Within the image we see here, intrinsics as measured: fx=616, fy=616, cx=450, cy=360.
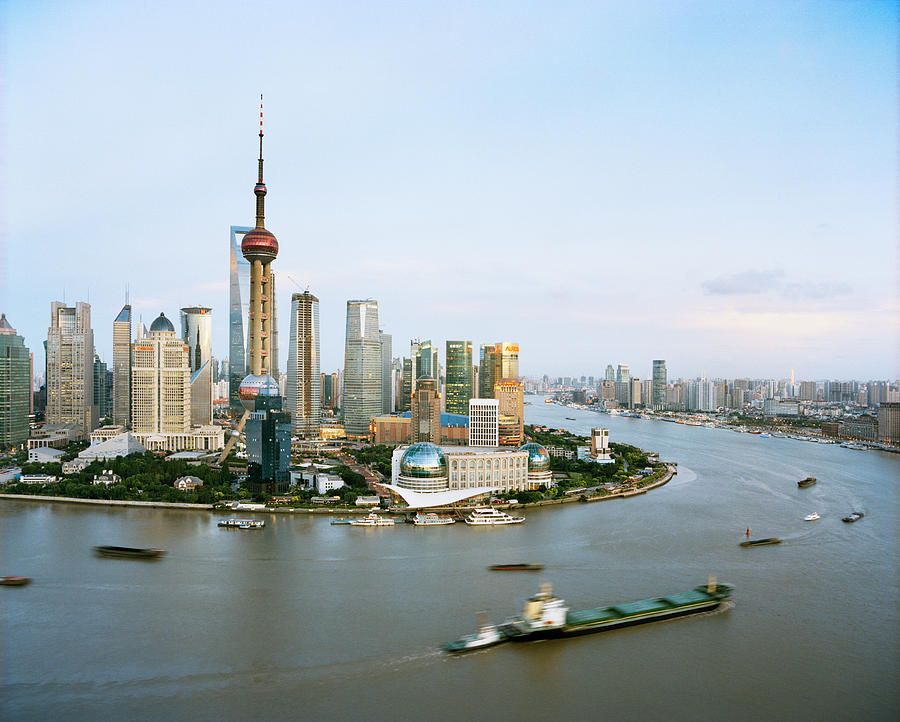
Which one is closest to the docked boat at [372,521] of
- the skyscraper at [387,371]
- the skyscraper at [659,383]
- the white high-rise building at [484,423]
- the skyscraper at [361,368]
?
the white high-rise building at [484,423]

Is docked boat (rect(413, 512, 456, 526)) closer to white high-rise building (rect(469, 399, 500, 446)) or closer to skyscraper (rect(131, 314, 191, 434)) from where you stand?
white high-rise building (rect(469, 399, 500, 446))

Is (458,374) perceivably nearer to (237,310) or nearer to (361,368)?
(361,368)

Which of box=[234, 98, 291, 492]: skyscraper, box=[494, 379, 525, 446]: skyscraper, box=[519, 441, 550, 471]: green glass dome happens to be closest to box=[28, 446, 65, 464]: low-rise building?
box=[234, 98, 291, 492]: skyscraper

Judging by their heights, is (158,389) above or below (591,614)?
above

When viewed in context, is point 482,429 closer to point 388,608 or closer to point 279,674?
point 388,608

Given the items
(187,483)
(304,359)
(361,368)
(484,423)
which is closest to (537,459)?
(484,423)

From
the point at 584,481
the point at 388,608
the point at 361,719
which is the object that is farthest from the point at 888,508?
the point at 361,719
